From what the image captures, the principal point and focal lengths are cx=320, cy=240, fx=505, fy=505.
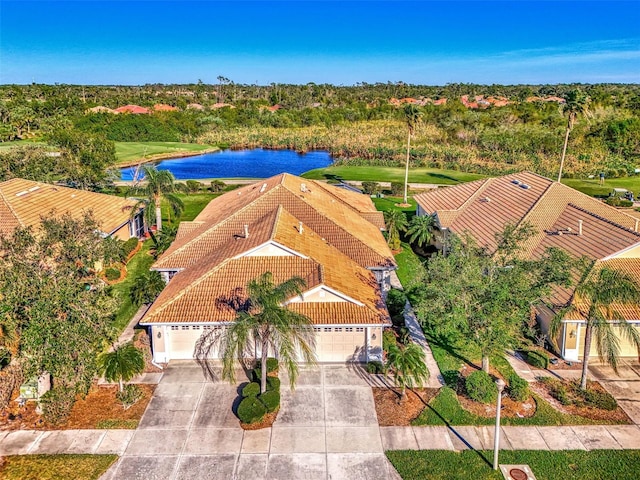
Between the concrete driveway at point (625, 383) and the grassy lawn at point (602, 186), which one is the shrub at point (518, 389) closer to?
the concrete driveway at point (625, 383)

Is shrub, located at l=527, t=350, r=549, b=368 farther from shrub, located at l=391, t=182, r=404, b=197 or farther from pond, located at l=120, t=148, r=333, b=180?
pond, located at l=120, t=148, r=333, b=180

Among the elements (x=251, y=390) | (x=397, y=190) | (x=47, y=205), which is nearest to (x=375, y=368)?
(x=251, y=390)

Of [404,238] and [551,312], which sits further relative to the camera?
[404,238]

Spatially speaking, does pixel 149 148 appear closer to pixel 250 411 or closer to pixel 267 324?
pixel 267 324

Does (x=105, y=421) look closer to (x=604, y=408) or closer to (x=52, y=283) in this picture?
(x=52, y=283)

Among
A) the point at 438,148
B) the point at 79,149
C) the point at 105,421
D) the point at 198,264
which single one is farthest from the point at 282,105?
the point at 105,421

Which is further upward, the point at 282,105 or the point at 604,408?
the point at 282,105
